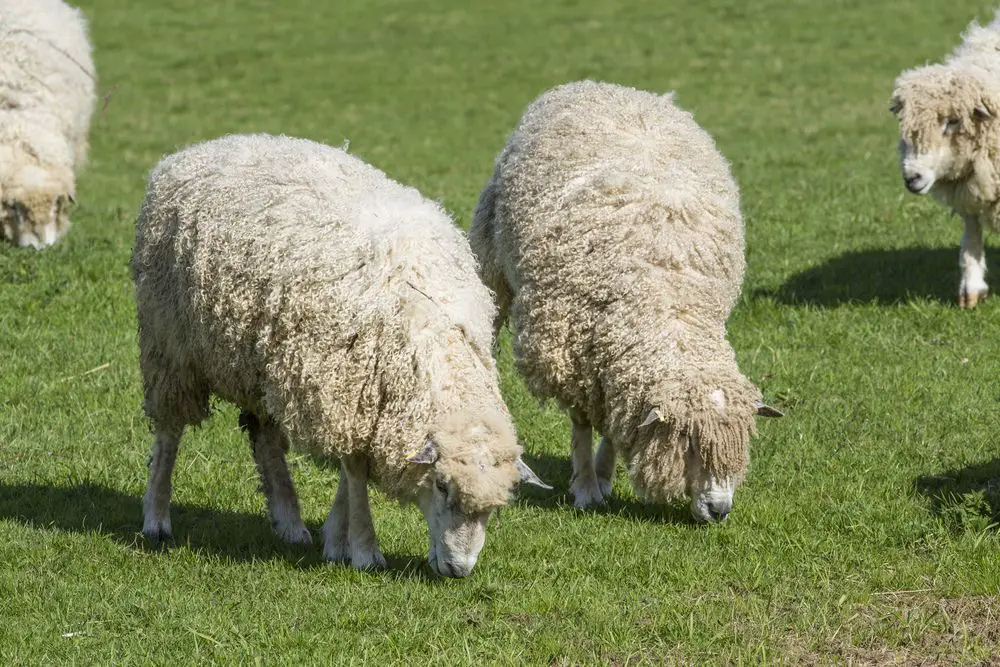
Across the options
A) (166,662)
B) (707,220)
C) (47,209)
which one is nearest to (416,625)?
(166,662)

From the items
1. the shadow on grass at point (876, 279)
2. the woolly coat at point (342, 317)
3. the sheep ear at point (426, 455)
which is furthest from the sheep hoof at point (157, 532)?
the shadow on grass at point (876, 279)

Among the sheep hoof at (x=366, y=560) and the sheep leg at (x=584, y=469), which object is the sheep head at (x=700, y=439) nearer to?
the sheep leg at (x=584, y=469)

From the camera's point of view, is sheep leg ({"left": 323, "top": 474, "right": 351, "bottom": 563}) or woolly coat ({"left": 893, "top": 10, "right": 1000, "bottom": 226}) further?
woolly coat ({"left": 893, "top": 10, "right": 1000, "bottom": 226})

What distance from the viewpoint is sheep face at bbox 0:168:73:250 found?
38.9 ft

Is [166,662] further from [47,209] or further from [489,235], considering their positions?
[47,209]

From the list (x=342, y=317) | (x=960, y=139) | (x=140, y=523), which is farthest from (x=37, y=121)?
(x=960, y=139)

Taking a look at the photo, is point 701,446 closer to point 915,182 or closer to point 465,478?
point 465,478

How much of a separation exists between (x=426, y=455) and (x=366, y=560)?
766 mm

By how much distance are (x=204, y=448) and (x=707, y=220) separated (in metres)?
3.15

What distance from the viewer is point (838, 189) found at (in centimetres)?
1382

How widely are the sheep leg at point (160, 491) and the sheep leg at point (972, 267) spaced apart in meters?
5.97

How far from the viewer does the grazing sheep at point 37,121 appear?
469 inches

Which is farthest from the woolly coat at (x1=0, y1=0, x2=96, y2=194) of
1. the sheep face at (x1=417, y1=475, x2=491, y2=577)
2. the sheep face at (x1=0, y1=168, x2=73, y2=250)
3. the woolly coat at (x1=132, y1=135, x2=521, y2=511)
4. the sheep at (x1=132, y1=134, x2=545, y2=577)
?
the sheep face at (x1=417, y1=475, x2=491, y2=577)

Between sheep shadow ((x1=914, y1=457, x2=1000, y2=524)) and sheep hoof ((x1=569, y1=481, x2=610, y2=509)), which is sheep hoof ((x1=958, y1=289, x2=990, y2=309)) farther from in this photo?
sheep hoof ((x1=569, y1=481, x2=610, y2=509))
